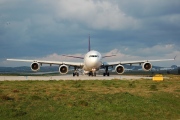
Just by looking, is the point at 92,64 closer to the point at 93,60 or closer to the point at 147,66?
the point at 93,60

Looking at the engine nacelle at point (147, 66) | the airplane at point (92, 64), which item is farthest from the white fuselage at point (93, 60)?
the engine nacelle at point (147, 66)

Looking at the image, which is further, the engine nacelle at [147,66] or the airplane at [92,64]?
the engine nacelle at [147,66]

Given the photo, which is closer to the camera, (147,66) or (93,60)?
(93,60)

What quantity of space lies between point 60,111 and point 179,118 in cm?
644

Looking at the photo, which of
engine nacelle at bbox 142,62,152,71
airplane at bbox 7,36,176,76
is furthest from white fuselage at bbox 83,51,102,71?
engine nacelle at bbox 142,62,152,71

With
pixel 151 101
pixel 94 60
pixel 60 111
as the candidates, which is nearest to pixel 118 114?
pixel 60 111

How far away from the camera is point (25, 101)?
716 inches

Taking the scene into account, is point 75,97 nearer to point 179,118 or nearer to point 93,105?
point 93,105

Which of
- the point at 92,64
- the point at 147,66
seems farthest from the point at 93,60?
the point at 147,66

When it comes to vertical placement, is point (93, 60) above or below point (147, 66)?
above

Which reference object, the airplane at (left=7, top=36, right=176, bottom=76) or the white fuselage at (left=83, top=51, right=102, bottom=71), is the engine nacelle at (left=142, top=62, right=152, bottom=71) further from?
the white fuselage at (left=83, top=51, right=102, bottom=71)

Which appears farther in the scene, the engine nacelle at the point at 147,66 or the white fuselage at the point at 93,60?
the engine nacelle at the point at 147,66

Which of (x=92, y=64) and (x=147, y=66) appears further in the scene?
(x=147, y=66)

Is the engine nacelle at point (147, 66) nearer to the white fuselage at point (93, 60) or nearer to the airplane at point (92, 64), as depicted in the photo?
the airplane at point (92, 64)
